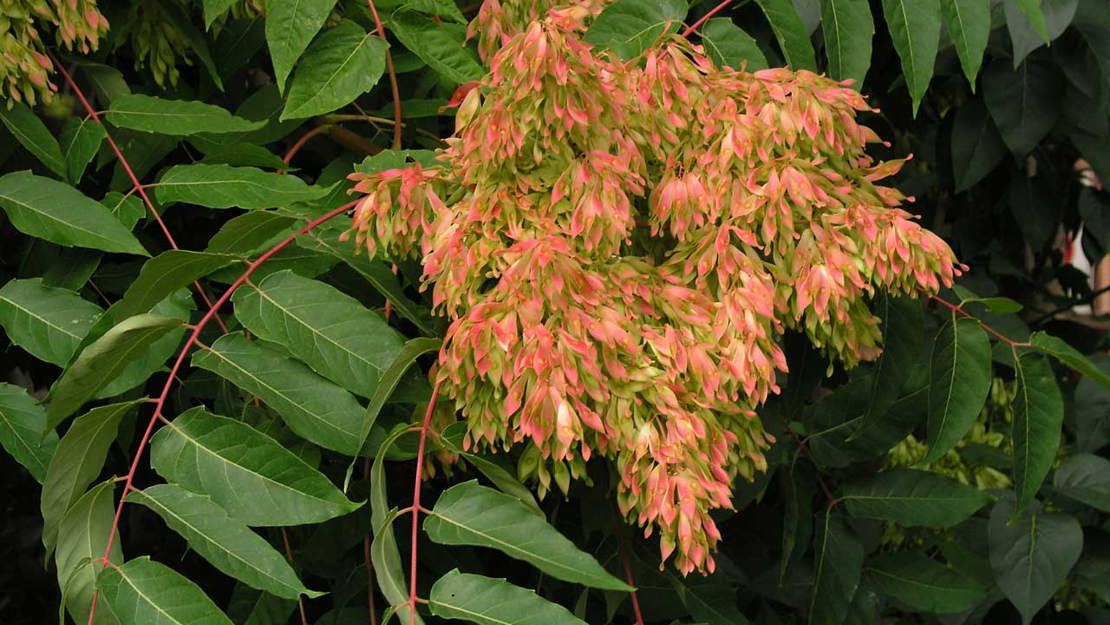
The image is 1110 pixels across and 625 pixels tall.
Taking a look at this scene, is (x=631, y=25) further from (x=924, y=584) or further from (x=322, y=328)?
(x=924, y=584)

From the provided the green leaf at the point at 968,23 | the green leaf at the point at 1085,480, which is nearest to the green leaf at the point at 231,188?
the green leaf at the point at 968,23

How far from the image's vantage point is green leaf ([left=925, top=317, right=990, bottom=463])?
123 cm

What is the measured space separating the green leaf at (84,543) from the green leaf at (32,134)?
0.46 metres

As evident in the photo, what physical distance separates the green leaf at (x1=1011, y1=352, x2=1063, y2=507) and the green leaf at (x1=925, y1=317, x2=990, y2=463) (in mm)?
61

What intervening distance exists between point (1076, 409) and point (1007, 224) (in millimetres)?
661

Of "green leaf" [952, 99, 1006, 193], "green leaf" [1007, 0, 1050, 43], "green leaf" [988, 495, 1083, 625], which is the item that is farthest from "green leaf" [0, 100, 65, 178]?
"green leaf" [952, 99, 1006, 193]

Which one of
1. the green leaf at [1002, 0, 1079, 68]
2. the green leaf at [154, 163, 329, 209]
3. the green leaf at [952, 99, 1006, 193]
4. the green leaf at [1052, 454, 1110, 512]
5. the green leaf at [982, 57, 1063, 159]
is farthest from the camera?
the green leaf at [952, 99, 1006, 193]

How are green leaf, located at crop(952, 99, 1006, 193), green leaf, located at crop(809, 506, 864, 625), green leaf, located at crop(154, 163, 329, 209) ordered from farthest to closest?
green leaf, located at crop(952, 99, 1006, 193), green leaf, located at crop(809, 506, 864, 625), green leaf, located at crop(154, 163, 329, 209)

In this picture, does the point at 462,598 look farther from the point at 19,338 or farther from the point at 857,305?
the point at 19,338

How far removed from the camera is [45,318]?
1238 millimetres

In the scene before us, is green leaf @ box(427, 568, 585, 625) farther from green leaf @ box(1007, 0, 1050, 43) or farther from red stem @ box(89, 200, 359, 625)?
green leaf @ box(1007, 0, 1050, 43)

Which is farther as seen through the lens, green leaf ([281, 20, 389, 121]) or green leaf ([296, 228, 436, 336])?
green leaf ([281, 20, 389, 121])

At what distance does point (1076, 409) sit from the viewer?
74.3 inches

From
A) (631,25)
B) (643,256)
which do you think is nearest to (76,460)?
(643,256)
